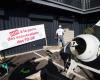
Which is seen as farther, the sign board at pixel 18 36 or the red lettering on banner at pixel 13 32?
the red lettering on banner at pixel 13 32

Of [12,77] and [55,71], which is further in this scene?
[55,71]

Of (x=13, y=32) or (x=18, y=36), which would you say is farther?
(x=18, y=36)

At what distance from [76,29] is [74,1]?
3395 mm

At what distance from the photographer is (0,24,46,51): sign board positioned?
9461 mm

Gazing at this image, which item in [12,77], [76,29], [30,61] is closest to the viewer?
[12,77]

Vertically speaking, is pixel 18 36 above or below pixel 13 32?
below

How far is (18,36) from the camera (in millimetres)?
10500

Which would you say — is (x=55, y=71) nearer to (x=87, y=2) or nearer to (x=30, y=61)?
(x=30, y=61)

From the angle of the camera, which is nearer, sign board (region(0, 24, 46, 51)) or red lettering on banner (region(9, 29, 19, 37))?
sign board (region(0, 24, 46, 51))

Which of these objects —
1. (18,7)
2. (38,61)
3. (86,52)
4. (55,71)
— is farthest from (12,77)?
(18,7)

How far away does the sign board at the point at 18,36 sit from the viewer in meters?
9.46

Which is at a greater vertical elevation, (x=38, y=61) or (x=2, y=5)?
(x=2, y=5)

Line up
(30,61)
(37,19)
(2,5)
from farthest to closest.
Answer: (37,19)
(2,5)
(30,61)

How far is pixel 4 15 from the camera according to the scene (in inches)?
514
